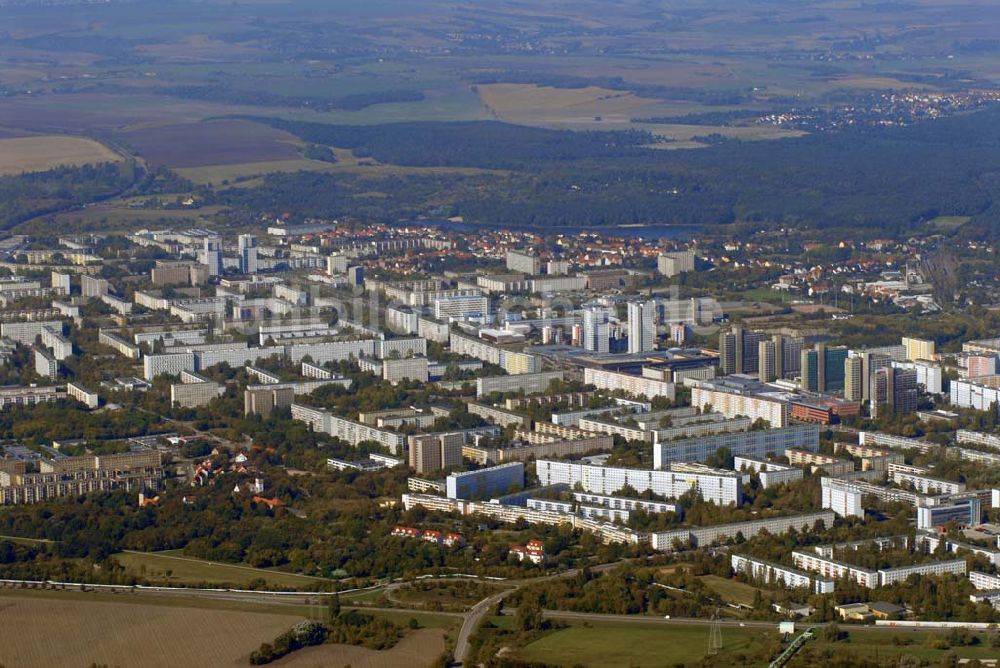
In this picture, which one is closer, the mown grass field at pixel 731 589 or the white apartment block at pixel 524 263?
the mown grass field at pixel 731 589

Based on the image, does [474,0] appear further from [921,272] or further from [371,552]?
[371,552]

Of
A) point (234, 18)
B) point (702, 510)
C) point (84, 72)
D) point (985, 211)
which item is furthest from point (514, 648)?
point (234, 18)

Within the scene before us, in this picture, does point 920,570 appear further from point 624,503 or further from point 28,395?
point 28,395

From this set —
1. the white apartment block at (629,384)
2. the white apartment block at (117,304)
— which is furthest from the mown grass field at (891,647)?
the white apartment block at (117,304)

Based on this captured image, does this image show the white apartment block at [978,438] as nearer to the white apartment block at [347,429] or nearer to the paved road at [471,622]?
the white apartment block at [347,429]

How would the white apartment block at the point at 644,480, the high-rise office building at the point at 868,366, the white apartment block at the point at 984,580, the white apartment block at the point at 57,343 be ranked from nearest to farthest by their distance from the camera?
the white apartment block at the point at 984,580
the white apartment block at the point at 644,480
the high-rise office building at the point at 868,366
the white apartment block at the point at 57,343

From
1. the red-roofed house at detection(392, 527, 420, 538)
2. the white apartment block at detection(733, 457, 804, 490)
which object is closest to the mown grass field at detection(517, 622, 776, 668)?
the red-roofed house at detection(392, 527, 420, 538)

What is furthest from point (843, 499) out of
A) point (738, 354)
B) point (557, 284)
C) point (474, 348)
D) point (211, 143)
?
point (211, 143)
